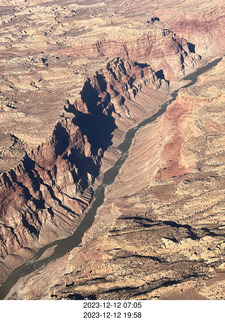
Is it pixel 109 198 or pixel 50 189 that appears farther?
pixel 50 189

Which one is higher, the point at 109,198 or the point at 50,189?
the point at 50,189

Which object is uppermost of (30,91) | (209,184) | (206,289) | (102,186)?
(30,91)

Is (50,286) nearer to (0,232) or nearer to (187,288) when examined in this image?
(0,232)

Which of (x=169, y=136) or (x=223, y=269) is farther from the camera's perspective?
(x=169, y=136)

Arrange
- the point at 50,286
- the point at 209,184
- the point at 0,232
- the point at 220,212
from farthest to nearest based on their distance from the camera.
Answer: the point at 0,232 < the point at 209,184 < the point at 50,286 < the point at 220,212

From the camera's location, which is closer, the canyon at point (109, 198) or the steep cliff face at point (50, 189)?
the canyon at point (109, 198)

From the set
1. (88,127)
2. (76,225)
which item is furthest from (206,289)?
(88,127)

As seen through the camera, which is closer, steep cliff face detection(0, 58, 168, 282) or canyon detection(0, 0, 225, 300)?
canyon detection(0, 0, 225, 300)

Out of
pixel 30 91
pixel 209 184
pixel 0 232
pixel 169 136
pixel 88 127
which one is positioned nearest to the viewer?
pixel 209 184

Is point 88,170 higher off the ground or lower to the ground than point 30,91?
lower

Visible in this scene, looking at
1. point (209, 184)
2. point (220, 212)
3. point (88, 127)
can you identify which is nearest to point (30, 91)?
point (88, 127)

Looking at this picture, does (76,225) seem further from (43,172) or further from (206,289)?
(206,289)
